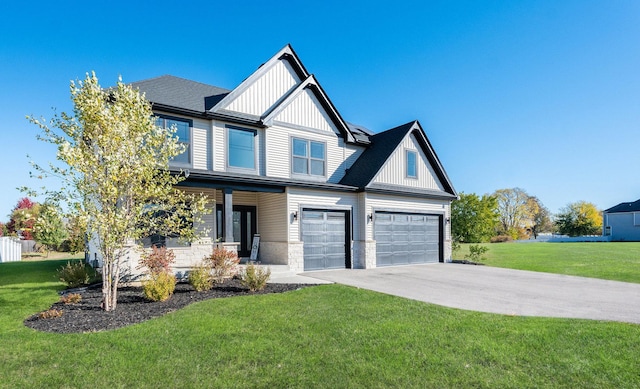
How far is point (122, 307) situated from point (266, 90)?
35.6ft

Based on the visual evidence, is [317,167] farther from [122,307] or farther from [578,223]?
[578,223]

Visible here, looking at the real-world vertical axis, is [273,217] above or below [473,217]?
above

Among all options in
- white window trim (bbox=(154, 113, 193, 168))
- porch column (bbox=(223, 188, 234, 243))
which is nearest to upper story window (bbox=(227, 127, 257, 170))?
white window trim (bbox=(154, 113, 193, 168))

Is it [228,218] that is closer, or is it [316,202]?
[228,218]

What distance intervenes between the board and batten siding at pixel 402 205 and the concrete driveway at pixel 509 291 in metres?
2.92

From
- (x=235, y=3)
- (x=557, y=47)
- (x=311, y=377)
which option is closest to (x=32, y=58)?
(x=235, y=3)

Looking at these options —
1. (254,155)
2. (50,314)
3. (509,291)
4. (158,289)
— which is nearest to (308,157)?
(254,155)

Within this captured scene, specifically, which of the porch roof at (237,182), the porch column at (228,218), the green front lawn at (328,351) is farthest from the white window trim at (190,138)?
the green front lawn at (328,351)

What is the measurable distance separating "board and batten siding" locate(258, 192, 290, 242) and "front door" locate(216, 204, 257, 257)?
1.33 feet

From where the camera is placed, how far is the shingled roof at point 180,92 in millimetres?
12758

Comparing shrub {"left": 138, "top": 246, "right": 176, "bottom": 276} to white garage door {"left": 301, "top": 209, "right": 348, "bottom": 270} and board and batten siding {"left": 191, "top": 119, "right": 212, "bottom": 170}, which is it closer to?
board and batten siding {"left": 191, "top": 119, "right": 212, "bottom": 170}

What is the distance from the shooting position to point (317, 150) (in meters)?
15.9

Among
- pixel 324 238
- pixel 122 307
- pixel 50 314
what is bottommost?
pixel 122 307

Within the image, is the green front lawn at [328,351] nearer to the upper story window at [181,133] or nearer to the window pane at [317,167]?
the upper story window at [181,133]
